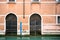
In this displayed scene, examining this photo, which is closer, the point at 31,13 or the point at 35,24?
the point at 31,13

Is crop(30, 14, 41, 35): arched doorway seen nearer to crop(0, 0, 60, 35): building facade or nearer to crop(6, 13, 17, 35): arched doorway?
crop(0, 0, 60, 35): building facade

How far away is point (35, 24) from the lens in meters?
15.5

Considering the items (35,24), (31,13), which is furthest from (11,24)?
(35,24)

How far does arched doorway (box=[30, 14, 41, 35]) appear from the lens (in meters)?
15.4

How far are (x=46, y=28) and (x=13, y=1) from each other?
4302mm

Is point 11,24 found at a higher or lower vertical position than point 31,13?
lower

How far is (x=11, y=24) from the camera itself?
15.4 m

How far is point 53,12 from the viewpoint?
15.1 metres

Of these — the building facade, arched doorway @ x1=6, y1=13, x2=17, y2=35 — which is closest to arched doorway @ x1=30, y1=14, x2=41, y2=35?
the building facade

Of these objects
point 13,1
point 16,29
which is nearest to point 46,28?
point 16,29

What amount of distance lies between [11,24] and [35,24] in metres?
2.46

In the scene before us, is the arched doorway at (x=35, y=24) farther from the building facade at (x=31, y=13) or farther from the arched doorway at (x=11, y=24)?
the arched doorway at (x=11, y=24)

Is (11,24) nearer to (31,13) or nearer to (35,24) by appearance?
(31,13)

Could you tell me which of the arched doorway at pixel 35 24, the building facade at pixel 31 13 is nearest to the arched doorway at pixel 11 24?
the building facade at pixel 31 13
